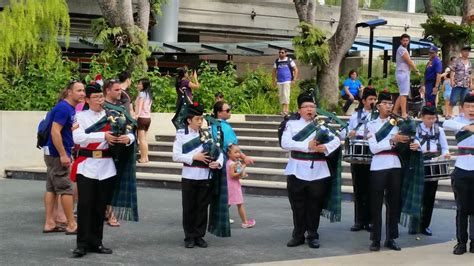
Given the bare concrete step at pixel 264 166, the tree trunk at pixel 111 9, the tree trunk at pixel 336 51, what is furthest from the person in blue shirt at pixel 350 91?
the tree trunk at pixel 111 9

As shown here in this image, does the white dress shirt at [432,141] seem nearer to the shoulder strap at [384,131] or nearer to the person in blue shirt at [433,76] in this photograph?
the shoulder strap at [384,131]

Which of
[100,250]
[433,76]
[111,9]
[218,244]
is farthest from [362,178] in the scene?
[111,9]

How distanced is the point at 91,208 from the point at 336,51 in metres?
13.9

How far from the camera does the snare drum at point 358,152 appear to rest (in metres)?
10.1

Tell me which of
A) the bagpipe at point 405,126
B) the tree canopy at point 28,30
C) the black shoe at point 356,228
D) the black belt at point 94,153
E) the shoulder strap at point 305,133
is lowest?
the black shoe at point 356,228

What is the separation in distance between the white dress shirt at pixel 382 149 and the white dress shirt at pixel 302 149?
1.32ft

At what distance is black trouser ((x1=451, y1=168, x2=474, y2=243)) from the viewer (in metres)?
9.12

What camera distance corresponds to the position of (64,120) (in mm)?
9586

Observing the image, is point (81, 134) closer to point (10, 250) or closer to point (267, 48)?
point (10, 250)

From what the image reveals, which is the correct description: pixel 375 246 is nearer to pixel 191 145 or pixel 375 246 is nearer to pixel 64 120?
pixel 191 145

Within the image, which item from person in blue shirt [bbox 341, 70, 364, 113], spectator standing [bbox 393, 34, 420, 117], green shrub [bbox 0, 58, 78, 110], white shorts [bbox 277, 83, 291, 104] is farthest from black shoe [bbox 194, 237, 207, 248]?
person in blue shirt [bbox 341, 70, 364, 113]

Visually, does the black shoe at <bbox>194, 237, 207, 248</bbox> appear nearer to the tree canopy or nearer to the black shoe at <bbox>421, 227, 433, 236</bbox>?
the black shoe at <bbox>421, 227, 433, 236</bbox>

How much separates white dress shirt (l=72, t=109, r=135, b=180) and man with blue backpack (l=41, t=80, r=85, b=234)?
2.80 ft

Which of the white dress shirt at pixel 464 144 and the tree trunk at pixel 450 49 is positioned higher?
the tree trunk at pixel 450 49
